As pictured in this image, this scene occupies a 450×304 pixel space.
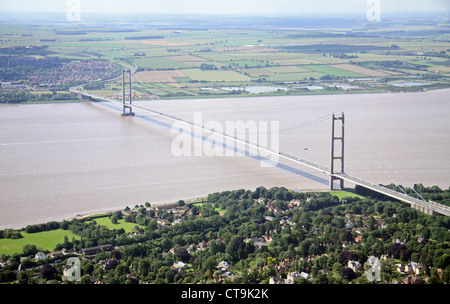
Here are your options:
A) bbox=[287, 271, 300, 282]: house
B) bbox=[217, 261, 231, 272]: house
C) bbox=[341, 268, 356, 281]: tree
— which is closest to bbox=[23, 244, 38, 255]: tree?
bbox=[217, 261, 231, 272]: house

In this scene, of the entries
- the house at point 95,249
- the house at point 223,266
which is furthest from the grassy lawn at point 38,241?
the house at point 223,266

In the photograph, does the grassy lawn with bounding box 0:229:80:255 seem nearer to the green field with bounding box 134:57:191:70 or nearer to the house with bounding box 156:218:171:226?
the house with bounding box 156:218:171:226

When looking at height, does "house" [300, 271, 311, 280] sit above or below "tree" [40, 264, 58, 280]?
above

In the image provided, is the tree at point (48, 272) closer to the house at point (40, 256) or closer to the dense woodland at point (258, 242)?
the dense woodland at point (258, 242)

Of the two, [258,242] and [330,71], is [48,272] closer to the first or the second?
[258,242]
